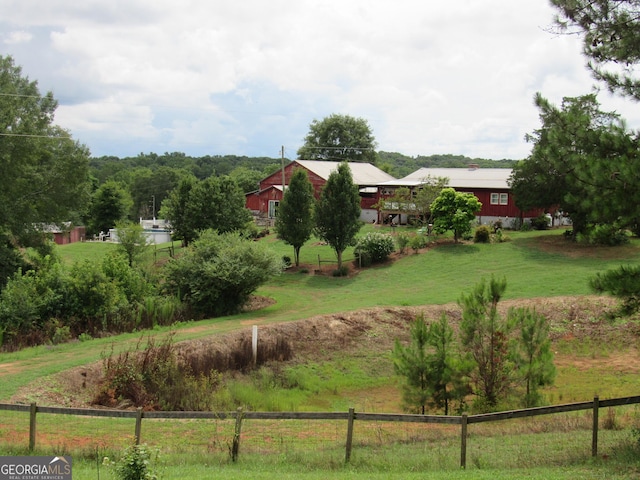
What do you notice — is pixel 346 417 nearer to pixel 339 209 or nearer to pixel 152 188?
pixel 339 209

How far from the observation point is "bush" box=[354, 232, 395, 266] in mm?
36688

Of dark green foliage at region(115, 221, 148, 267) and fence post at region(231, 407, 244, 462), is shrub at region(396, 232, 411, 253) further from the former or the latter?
fence post at region(231, 407, 244, 462)

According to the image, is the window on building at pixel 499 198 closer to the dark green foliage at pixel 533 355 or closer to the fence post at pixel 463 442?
the dark green foliage at pixel 533 355

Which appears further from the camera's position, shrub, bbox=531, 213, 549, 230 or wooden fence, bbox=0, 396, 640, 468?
shrub, bbox=531, 213, 549, 230

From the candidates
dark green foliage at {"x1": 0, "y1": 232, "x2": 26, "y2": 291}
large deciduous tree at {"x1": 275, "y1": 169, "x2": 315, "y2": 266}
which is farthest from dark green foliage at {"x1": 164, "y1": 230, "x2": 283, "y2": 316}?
dark green foliage at {"x1": 0, "y1": 232, "x2": 26, "y2": 291}

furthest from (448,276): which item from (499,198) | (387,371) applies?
(499,198)

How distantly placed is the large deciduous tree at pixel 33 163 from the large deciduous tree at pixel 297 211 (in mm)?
12009

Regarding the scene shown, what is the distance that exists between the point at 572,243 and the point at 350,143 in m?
58.4

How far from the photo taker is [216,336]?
2109 centimetres

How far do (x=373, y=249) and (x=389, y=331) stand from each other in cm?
1300

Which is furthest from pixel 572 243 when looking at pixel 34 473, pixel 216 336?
pixel 34 473

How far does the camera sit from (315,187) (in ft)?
185

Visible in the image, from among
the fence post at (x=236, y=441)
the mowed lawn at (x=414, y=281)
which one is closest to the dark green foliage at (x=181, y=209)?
the mowed lawn at (x=414, y=281)

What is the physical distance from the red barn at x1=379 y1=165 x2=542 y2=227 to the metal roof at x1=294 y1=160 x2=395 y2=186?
6713 mm
